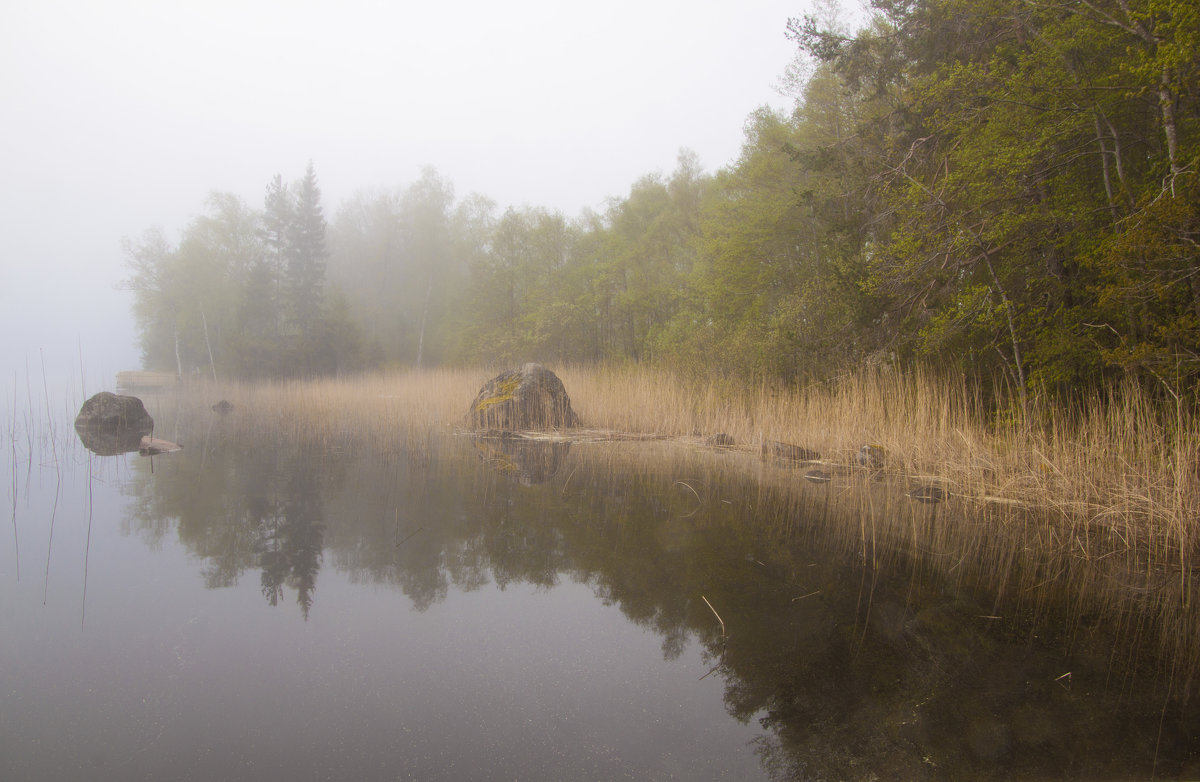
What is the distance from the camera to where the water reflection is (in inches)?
82.4

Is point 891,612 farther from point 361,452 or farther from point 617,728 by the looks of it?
point 361,452

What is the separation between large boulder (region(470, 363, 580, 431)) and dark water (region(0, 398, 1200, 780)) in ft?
20.3

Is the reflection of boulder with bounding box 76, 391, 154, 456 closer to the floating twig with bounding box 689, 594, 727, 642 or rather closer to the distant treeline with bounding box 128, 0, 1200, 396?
the distant treeline with bounding box 128, 0, 1200, 396

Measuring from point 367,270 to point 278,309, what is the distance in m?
9.39

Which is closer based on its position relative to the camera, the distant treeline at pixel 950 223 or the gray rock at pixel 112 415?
the distant treeline at pixel 950 223

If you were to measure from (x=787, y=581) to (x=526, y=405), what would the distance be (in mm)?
8328

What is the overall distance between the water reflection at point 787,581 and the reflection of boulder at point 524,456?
0.32 feet

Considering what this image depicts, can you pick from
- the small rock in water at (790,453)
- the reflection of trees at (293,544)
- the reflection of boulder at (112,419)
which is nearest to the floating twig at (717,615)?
the reflection of trees at (293,544)

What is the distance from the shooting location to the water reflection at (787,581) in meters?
2.09

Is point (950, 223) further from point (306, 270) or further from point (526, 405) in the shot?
point (306, 270)

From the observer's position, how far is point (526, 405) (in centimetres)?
1145

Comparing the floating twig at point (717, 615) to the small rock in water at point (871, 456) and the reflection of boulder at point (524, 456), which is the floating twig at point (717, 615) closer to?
the reflection of boulder at point (524, 456)

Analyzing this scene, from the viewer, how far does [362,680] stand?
240 cm

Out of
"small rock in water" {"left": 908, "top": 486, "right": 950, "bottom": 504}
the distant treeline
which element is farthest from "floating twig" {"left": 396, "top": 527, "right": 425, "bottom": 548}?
the distant treeline
